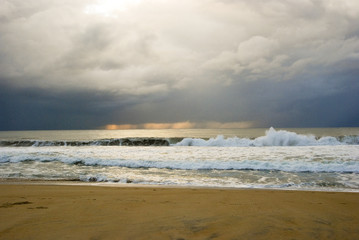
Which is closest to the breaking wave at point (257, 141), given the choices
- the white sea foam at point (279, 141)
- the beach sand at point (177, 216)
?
the white sea foam at point (279, 141)

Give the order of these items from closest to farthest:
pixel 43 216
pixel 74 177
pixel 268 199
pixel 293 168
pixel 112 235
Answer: pixel 112 235, pixel 43 216, pixel 268 199, pixel 74 177, pixel 293 168

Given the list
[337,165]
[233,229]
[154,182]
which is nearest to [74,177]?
[154,182]

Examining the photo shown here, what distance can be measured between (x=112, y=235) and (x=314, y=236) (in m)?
3.02

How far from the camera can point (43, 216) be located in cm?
457

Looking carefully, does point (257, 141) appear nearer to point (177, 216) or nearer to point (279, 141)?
point (279, 141)

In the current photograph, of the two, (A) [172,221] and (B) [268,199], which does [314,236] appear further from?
(B) [268,199]

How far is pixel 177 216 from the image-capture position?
4531 millimetres

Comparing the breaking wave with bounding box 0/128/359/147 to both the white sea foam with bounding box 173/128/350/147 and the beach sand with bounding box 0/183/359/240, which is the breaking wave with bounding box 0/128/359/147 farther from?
the beach sand with bounding box 0/183/359/240

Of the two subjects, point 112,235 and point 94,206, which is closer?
point 112,235

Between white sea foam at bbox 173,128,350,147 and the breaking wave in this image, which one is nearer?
white sea foam at bbox 173,128,350,147

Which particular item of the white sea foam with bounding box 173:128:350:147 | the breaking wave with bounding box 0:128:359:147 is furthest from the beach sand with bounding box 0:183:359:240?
the breaking wave with bounding box 0:128:359:147

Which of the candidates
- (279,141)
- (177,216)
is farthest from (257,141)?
(177,216)

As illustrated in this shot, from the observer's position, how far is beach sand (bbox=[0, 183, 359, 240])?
371 cm

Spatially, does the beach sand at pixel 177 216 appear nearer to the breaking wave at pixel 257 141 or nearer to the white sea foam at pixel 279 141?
the white sea foam at pixel 279 141
